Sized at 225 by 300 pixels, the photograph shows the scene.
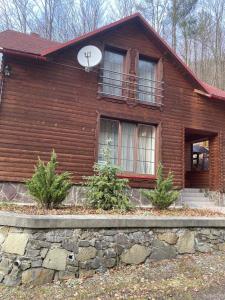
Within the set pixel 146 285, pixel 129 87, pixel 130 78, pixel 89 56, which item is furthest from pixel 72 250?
pixel 130 78

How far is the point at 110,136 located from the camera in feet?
35.3

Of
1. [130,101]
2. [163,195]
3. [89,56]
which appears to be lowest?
[163,195]

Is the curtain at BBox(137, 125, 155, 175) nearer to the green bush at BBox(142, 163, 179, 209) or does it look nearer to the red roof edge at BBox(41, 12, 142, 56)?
the green bush at BBox(142, 163, 179, 209)

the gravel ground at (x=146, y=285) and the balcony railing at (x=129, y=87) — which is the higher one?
the balcony railing at (x=129, y=87)

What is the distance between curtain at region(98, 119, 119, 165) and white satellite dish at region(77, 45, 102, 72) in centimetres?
186

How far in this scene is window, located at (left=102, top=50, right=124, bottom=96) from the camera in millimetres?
10820

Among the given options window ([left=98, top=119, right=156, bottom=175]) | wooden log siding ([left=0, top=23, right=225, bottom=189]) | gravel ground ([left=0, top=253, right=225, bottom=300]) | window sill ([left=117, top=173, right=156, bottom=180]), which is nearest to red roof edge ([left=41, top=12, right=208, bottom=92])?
wooden log siding ([left=0, top=23, right=225, bottom=189])

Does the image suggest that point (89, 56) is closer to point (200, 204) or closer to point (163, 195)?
point (163, 195)

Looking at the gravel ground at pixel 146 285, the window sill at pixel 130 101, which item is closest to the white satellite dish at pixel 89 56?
the window sill at pixel 130 101

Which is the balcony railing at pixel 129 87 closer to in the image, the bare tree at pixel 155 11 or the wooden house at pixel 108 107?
the wooden house at pixel 108 107

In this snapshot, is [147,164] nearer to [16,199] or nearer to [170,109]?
[170,109]

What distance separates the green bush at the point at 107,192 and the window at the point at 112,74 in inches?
154

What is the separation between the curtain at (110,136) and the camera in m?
10.6

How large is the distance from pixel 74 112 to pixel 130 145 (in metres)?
2.22
